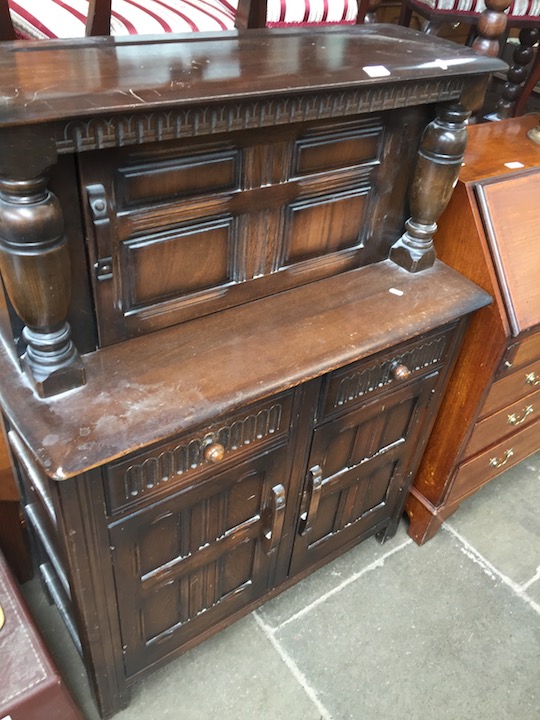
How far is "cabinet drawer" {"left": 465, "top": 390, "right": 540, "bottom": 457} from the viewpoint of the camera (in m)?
1.49

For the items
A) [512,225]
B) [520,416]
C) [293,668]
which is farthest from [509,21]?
[293,668]

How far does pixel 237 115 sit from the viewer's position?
827 mm

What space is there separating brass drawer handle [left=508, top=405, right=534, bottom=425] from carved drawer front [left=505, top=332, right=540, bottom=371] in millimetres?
191

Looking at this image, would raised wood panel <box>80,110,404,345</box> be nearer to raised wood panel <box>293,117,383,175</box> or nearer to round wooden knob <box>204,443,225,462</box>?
raised wood panel <box>293,117,383,175</box>

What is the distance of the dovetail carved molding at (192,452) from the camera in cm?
94

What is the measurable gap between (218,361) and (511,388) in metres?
0.81

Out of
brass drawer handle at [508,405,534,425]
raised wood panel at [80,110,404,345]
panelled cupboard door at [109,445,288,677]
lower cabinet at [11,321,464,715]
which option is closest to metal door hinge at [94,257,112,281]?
raised wood panel at [80,110,404,345]

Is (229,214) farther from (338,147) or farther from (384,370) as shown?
(384,370)

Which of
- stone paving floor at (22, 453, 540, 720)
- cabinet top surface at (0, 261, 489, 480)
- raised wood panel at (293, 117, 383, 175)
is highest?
raised wood panel at (293, 117, 383, 175)

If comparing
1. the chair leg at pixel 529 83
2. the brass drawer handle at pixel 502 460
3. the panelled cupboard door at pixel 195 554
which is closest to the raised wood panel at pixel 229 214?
the panelled cupboard door at pixel 195 554

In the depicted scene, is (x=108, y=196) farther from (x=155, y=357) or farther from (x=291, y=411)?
(x=291, y=411)

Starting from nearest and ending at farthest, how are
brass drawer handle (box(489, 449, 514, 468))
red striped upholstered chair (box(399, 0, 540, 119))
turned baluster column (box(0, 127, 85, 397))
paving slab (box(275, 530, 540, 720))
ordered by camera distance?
1. turned baluster column (box(0, 127, 85, 397))
2. paving slab (box(275, 530, 540, 720))
3. brass drawer handle (box(489, 449, 514, 468))
4. red striped upholstered chair (box(399, 0, 540, 119))

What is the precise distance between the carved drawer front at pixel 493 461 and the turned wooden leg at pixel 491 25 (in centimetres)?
97

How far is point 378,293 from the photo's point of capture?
119cm
